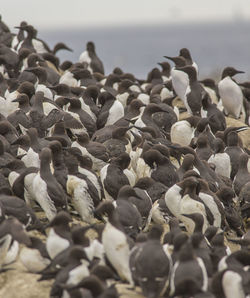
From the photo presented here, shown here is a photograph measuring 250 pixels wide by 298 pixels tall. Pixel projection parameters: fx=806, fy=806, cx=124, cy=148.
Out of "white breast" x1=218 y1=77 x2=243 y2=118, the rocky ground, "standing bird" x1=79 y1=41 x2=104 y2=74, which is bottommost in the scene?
"standing bird" x1=79 y1=41 x2=104 y2=74

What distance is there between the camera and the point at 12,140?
12773mm

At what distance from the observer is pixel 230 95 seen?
17578mm

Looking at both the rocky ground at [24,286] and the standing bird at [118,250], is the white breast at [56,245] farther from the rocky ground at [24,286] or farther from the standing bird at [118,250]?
the standing bird at [118,250]

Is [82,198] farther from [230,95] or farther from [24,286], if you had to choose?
[230,95]

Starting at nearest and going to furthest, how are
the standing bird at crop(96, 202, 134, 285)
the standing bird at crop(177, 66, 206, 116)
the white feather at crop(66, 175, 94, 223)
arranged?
the standing bird at crop(96, 202, 134, 285)
the white feather at crop(66, 175, 94, 223)
the standing bird at crop(177, 66, 206, 116)

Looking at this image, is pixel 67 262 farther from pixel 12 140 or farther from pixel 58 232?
pixel 12 140

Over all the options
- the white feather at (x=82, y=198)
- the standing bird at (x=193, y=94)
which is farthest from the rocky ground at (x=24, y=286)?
the standing bird at (x=193, y=94)

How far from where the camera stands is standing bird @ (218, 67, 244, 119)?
17.6m

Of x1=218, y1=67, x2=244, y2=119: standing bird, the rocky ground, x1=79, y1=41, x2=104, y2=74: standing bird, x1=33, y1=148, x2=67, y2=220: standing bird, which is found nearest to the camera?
the rocky ground

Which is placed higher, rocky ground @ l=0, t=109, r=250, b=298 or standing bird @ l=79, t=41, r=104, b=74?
rocky ground @ l=0, t=109, r=250, b=298

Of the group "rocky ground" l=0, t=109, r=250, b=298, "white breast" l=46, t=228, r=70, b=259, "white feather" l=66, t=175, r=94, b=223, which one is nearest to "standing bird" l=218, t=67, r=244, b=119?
"white feather" l=66, t=175, r=94, b=223

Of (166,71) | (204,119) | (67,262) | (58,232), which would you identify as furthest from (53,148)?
(166,71)

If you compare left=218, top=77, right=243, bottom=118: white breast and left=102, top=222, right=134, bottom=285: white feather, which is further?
left=218, top=77, right=243, bottom=118: white breast

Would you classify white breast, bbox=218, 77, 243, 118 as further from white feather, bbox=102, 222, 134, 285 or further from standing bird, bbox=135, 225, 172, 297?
standing bird, bbox=135, 225, 172, 297
